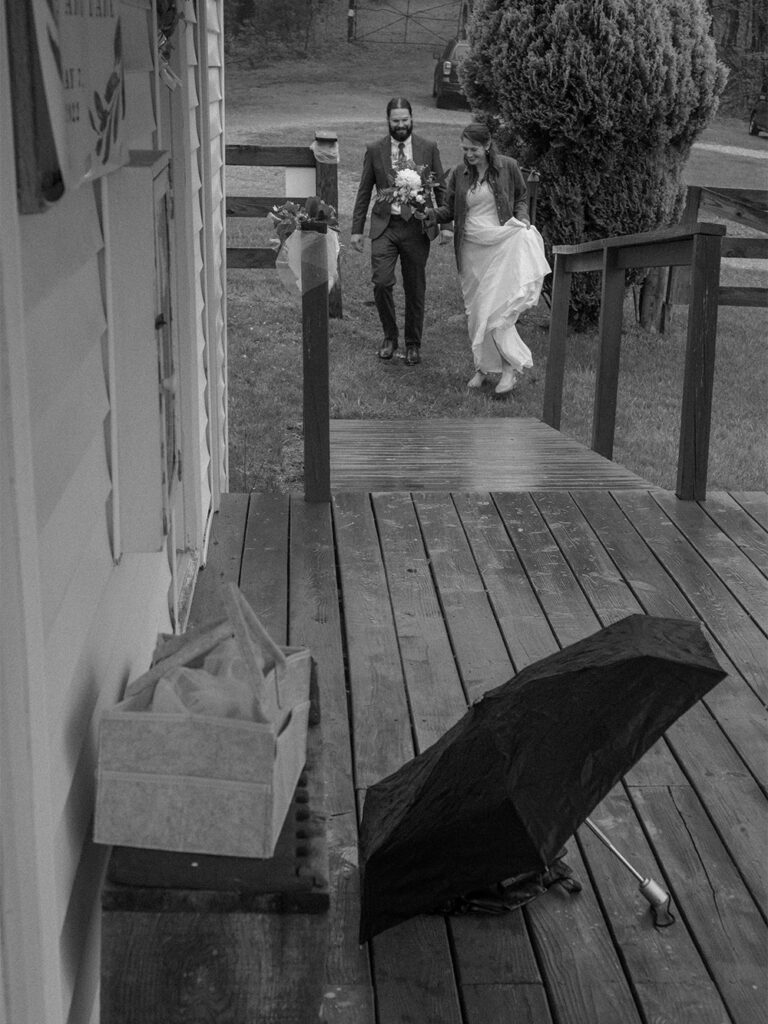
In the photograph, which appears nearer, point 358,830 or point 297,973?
point 297,973

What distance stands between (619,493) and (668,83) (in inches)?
234

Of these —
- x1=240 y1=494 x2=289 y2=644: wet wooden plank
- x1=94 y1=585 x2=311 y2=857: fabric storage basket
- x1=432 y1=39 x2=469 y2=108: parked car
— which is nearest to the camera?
x1=94 y1=585 x2=311 y2=857: fabric storage basket

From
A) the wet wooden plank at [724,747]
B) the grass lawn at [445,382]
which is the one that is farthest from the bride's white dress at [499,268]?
the wet wooden plank at [724,747]

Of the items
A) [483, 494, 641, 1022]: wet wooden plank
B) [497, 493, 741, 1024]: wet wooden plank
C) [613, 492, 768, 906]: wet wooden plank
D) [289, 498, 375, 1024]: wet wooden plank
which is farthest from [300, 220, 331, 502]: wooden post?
[483, 494, 641, 1022]: wet wooden plank

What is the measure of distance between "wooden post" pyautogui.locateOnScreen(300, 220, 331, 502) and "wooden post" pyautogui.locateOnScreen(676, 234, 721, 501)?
1512 mm

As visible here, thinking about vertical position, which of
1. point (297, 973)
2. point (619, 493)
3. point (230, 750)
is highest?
point (230, 750)

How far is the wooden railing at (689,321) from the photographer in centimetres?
534

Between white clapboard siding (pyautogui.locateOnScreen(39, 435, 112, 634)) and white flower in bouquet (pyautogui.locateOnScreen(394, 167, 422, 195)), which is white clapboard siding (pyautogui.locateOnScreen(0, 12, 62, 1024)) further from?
white flower in bouquet (pyautogui.locateOnScreen(394, 167, 422, 195))

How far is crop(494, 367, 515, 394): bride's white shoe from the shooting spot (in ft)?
32.2

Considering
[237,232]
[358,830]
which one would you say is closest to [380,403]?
[237,232]

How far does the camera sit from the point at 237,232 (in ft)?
45.4

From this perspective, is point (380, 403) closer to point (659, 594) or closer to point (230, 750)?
point (659, 594)

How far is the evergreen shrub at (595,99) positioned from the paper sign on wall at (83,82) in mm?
8753

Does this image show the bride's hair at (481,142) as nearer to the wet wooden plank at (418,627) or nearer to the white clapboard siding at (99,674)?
the wet wooden plank at (418,627)
